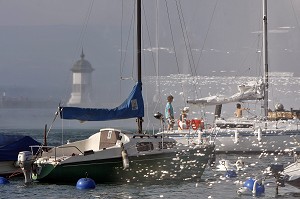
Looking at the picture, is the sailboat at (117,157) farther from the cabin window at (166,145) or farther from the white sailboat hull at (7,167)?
the white sailboat hull at (7,167)

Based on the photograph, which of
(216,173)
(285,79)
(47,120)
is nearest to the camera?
(216,173)

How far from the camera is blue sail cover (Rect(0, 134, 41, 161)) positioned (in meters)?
42.2

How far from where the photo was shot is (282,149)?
56.6 m

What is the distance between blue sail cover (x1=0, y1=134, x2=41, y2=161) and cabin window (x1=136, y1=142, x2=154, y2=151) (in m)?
7.44

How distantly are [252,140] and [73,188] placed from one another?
21.1m

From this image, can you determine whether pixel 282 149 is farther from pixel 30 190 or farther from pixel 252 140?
pixel 30 190

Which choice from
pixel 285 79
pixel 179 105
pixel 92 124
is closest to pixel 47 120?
pixel 92 124

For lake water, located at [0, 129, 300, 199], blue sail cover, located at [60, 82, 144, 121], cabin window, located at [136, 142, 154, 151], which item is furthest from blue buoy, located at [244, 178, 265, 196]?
blue sail cover, located at [60, 82, 144, 121]

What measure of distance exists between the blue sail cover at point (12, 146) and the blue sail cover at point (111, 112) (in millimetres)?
4324

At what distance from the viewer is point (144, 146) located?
1513 inches

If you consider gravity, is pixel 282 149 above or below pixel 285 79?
below

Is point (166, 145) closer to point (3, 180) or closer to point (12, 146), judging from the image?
point (3, 180)

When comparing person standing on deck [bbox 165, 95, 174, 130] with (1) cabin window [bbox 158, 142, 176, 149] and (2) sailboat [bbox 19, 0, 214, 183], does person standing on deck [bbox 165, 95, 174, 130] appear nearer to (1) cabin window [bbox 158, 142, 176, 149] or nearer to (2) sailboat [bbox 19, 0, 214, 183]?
(2) sailboat [bbox 19, 0, 214, 183]

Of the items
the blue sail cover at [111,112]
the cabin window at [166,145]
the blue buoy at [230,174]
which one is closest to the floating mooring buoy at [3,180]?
the blue sail cover at [111,112]
